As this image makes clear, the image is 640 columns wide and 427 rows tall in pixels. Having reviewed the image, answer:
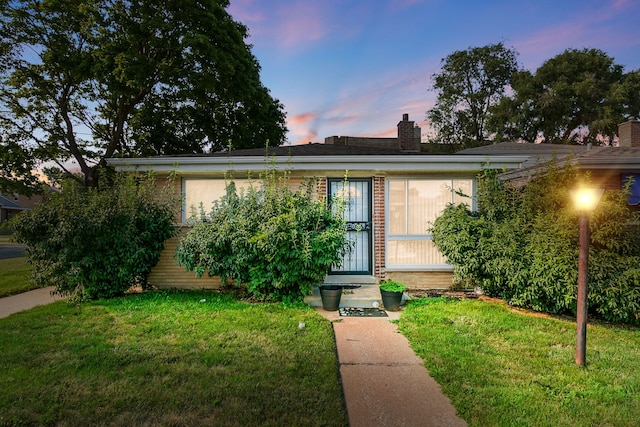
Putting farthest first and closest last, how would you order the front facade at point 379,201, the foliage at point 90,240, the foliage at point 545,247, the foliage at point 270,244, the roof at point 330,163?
the front facade at point 379,201
the roof at point 330,163
the foliage at point 90,240
the foliage at point 270,244
the foliage at point 545,247

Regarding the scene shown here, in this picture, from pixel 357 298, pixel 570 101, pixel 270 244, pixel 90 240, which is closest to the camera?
pixel 270 244

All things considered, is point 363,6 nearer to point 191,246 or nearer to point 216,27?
point 216,27

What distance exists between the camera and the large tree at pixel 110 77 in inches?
453

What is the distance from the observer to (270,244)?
208 inches

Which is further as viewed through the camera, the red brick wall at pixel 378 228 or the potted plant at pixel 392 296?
the red brick wall at pixel 378 228

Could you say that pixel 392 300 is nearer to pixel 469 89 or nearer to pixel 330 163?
pixel 330 163

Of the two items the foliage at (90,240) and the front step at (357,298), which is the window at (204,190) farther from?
the front step at (357,298)

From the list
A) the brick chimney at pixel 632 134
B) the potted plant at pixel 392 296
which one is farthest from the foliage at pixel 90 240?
the brick chimney at pixel 632 134

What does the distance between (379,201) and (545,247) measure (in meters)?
3.10

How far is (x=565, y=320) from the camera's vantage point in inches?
194

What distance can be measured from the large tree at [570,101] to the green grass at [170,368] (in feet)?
82.0

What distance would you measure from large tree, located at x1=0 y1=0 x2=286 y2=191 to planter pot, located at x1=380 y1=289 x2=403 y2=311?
8.49 meters

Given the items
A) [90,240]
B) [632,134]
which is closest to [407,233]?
[90,240]

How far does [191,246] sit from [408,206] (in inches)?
172
